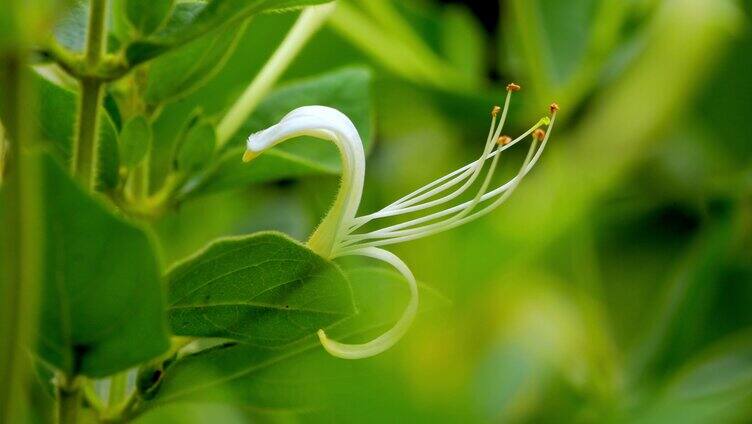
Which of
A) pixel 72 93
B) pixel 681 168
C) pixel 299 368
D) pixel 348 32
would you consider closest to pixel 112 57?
pixel 72 93

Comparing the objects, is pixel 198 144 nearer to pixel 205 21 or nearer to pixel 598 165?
pixel 205 21

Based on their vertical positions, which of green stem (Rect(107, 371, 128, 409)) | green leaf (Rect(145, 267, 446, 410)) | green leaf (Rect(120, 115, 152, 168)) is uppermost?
green leaf (Rect(120, 115, 152, 168))

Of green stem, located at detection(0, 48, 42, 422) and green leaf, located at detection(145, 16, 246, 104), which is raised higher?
green leaf, located at detection(145, 16, 246, 104)

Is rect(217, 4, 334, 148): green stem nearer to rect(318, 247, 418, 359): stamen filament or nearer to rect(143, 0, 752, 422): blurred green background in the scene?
rect(143, 0, 752, 422): blurred green background

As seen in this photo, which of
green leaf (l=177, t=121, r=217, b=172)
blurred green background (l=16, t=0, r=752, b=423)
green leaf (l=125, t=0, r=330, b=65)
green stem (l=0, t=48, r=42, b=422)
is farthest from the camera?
blurred green background (l=16, t=0, r=752, b=423)

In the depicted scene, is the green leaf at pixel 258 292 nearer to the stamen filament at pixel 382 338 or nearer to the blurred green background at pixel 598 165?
the stamen filament at pixel 382 338

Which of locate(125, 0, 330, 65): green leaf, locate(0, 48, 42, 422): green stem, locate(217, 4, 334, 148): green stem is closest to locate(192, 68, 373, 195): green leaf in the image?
locate(217, 4, 334, 148): green stem

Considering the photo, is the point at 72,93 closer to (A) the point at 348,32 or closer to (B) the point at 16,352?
(B) the point at 16,352
